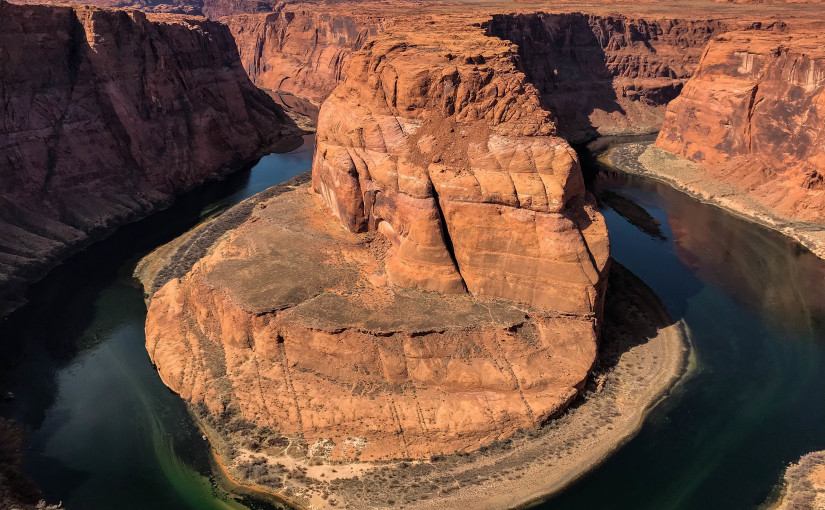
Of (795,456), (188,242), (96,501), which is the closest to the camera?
(96,501)

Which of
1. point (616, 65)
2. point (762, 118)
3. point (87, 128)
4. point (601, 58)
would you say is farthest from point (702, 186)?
point (87, 128)

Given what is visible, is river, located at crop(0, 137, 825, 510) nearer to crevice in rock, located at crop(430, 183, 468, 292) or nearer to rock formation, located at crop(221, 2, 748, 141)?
crevice in rock, located at crop(430, 183, 468, 292)

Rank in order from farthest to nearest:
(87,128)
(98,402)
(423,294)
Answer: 1. (87,128)
2. (98,402)
3. (423,294)

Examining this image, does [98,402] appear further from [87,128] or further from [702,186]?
[702,186]

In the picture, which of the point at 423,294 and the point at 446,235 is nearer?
the point at 423,294

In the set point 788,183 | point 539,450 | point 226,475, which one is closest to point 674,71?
point 788,183

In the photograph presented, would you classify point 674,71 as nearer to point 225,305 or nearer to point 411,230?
point 411,230
